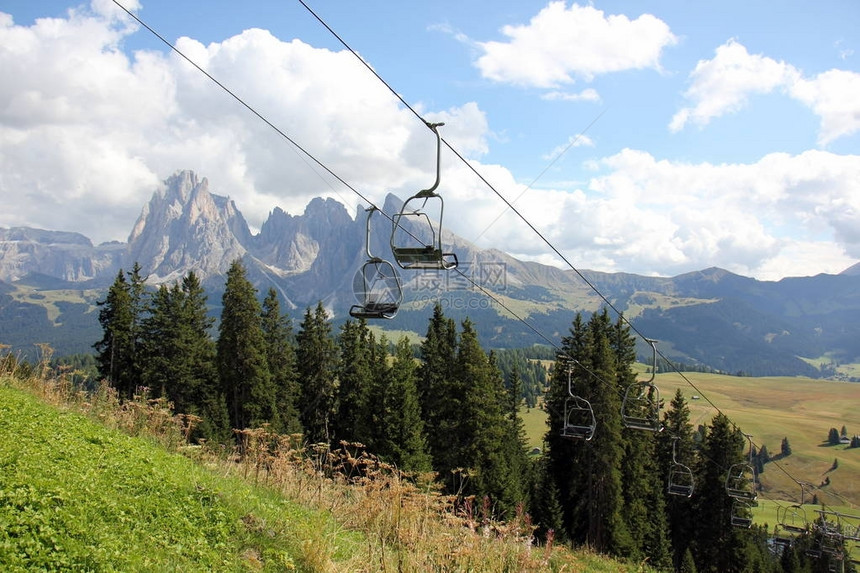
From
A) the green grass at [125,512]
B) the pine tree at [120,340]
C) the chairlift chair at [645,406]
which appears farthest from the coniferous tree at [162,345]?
the green grass at [125,512]

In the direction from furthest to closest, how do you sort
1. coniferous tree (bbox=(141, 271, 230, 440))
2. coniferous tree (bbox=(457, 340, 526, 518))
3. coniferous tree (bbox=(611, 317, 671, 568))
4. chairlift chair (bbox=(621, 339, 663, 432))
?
coniferous tree (bbox=(141, 271, 230, 440)) < coniferous tree (bbox=(611, 317, 671, 568)) < coniferous tree (bbox=(457, 340, 526, 518)) < chairlift chair (bbox=(621, 339, 663, 432))

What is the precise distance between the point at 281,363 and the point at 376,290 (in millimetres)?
33074

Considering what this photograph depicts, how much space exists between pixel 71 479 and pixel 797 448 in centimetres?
20313

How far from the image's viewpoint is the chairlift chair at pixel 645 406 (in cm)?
1523

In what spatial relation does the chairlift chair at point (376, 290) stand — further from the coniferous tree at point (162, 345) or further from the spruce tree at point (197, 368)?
the coniferous tree at point (162, 345)

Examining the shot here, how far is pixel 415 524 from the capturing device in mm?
6121

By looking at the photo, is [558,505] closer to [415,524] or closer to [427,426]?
[427,426]

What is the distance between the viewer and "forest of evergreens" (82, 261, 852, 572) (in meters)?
29.8

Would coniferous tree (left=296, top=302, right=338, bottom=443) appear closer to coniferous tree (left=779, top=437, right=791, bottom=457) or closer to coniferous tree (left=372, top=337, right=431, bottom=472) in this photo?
coniferous tree (left=372, top=337, right=431, bottom=472)

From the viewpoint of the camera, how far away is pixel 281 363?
137 ft

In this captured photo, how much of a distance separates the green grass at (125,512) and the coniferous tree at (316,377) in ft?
116

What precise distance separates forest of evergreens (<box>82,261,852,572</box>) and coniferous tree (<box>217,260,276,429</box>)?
9cm

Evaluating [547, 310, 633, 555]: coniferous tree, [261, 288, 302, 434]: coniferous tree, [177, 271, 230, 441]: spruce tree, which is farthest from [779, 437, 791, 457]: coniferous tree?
[177, 271, 230, 441]: spruce tree

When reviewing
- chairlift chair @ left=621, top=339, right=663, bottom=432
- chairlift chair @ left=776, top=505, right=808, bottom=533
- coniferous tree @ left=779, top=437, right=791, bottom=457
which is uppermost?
chairlift chair @ left=621, top=339, right=663, bottom=432
